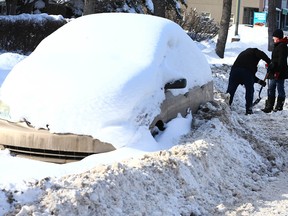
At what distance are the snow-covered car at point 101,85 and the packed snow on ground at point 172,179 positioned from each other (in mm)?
230

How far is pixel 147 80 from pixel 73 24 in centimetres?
169

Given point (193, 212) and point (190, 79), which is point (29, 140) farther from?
point (190, 79)

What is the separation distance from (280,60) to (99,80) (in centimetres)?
718

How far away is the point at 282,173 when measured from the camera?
688 cm

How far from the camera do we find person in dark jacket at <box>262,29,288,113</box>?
11898 millimetres

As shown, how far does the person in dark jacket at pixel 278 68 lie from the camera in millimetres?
11898

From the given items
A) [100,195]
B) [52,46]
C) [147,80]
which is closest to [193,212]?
[100,195]

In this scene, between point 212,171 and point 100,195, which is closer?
point 100,195

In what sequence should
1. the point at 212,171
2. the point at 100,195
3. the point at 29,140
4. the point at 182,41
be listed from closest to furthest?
the point at 100,195 < the point at 29,140 < the point at 212,171 < the point at 182,41

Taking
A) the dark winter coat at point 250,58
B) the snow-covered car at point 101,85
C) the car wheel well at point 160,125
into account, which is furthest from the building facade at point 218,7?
the car wheel well at point 160,125

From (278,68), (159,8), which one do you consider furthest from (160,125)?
(159,8)

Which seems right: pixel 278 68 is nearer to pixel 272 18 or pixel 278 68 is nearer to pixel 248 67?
pixel 248 67

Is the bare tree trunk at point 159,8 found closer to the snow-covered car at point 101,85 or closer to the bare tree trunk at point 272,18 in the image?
the bare tree trunk at point 272,18

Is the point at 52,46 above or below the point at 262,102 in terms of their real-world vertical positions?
above
